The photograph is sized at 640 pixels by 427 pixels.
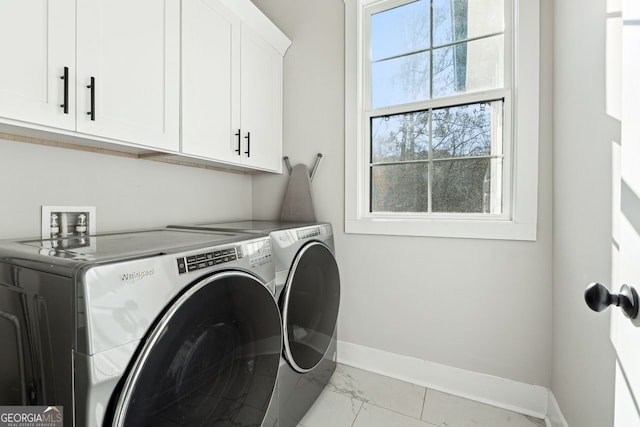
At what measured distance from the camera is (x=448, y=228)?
162 centimetres

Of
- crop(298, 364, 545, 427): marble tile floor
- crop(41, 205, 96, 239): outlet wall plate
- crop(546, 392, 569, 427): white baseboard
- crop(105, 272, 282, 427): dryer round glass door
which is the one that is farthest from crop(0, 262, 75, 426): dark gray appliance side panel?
crop(546, 392, 569, 427): white baseboard

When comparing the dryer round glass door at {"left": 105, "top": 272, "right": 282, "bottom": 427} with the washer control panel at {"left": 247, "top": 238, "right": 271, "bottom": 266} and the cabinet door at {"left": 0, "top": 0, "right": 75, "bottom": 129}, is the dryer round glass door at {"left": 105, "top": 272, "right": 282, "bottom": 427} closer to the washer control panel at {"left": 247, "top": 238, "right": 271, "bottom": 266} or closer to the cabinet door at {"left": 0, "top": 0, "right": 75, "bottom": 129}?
the washer control panel at {"left": 247, "top": 238, "right": 271, "bottom": 266}

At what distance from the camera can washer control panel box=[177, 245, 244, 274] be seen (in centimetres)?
77

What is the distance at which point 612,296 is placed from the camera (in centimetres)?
57

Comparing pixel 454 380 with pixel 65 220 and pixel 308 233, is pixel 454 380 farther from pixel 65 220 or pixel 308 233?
pixel 65 220

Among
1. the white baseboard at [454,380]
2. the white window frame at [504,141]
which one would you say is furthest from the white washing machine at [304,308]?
the white window frame at [504,141]

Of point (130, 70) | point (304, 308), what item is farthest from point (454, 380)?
point (130, 70)

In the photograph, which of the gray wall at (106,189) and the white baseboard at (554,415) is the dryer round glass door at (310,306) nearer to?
the gray wall at (106,189)

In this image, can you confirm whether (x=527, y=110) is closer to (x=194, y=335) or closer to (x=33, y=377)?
(x=194, y=335)

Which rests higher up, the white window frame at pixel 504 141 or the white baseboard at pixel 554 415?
the white window frame at pixel 504 141

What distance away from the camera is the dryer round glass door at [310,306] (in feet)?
4.07

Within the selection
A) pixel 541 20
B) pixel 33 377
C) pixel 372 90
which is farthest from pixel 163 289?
pixel 541 20

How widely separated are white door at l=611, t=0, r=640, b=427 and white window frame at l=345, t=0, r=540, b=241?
0.93 meters

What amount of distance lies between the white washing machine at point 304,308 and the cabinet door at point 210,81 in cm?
48
